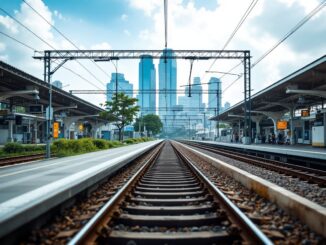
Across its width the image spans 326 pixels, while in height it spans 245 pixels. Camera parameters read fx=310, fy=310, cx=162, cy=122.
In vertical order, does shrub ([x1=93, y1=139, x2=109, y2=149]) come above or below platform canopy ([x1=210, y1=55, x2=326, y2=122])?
below

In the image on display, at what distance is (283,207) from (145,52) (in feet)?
78.9

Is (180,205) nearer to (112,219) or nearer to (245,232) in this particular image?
(112,219)

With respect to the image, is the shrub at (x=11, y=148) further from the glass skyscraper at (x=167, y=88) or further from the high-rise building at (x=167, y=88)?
the high-rise building at (x=167, y=88)

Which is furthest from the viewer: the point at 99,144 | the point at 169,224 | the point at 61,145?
the point at 99,144

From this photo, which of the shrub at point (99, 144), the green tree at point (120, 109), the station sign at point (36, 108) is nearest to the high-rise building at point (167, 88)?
the green tree at point (120, 109)

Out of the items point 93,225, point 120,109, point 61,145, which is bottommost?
point 93,225

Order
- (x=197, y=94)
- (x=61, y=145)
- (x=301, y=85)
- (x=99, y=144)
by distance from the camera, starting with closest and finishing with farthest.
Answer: (x=61, y=145)
(x=99, y=144)
(x=301, y=85)
(x=197, y=94)

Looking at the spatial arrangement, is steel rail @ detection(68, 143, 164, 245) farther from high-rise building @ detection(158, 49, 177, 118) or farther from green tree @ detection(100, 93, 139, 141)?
green tree @ detection(100, 93, 139, 141)

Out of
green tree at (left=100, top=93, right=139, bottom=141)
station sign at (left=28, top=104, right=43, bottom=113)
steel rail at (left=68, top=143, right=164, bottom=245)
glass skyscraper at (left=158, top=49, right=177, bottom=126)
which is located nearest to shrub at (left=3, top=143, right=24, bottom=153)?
station sign at (left=28, top=104, right=43, bottom=113)

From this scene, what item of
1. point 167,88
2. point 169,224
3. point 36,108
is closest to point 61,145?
point 36,108

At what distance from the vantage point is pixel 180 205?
20.6ft

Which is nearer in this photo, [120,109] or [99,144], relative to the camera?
[99,144]

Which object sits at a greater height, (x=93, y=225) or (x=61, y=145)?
(x=61, y=145)

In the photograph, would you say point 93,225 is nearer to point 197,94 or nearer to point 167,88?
point 197,94
